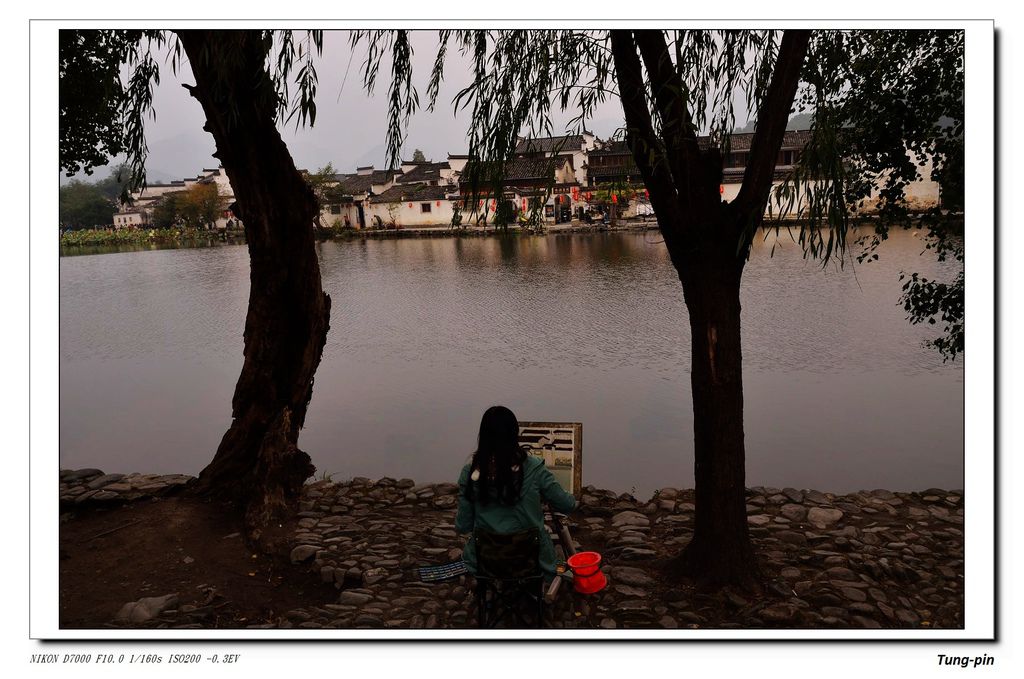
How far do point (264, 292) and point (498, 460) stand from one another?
2.36 meters

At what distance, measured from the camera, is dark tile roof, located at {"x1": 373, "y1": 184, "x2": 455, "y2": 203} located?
20.8 m

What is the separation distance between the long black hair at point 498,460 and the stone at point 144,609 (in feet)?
5.69

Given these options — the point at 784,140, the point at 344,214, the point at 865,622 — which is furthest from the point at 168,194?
the point at 865,622

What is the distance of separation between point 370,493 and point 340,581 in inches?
56.7

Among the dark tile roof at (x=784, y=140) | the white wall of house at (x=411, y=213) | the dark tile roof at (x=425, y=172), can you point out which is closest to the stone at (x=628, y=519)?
the dark tile roof at (x=784, y=140)

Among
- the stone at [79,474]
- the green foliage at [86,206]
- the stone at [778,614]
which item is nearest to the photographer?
the stone at [778,614]

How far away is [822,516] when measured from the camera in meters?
4.52

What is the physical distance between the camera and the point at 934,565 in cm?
386

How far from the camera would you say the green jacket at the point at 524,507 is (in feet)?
9.47

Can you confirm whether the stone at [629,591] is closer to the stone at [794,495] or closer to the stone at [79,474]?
the stone at [794,495]

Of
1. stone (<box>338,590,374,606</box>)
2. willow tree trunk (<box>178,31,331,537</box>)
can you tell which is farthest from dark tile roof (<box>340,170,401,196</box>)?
stone (<box>338,590,374,606</box>)

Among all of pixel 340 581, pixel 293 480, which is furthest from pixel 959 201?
pixel 293 480

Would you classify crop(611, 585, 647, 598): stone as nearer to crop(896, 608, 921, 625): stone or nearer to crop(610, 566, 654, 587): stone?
crop(610, 566, 654, 587): stone

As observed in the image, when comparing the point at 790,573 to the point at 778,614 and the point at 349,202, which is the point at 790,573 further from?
the point at 349,202
